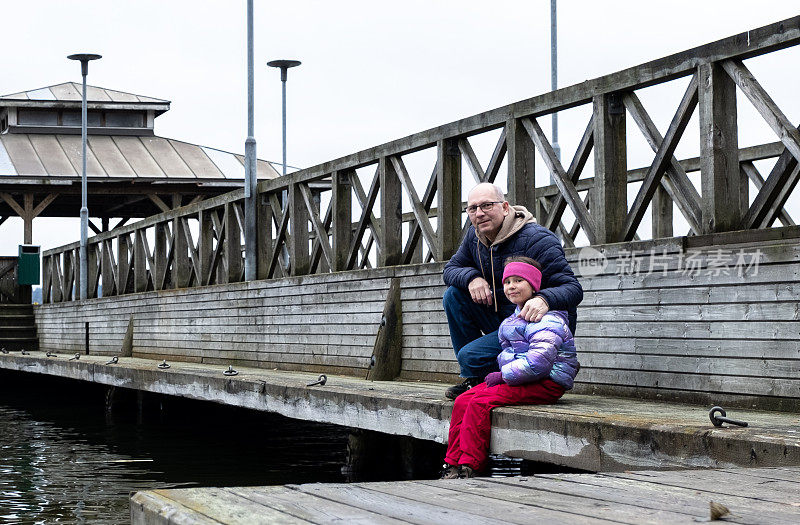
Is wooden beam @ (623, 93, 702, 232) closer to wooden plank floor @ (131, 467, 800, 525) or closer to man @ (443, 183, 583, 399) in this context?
man @ (443, 183, 583, 399)

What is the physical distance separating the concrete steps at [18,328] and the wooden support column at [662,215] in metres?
18.9

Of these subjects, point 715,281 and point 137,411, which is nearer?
point 715,281

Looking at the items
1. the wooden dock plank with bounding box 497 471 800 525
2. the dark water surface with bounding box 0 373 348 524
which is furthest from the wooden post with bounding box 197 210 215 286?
the wooden dock plank with bounding box 497 471 800 525

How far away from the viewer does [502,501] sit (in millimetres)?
3492

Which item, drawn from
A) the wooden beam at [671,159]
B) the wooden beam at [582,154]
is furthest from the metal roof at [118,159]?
the wooden beam at [671,159]

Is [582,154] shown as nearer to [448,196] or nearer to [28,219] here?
[448,196]

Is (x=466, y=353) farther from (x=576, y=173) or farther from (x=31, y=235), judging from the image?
(x=31, y=235)

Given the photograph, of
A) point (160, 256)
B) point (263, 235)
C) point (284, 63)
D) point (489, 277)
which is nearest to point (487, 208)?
point (489, 277)

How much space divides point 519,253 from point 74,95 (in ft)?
105

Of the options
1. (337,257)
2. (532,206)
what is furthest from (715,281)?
(337,257)

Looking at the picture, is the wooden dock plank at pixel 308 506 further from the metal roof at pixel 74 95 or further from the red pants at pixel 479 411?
the metal roof at pixel 74 95

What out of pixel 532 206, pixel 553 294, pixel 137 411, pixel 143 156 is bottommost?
pixel 137 411

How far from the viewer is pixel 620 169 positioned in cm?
765

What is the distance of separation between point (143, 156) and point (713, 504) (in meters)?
31.5
